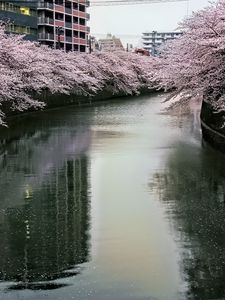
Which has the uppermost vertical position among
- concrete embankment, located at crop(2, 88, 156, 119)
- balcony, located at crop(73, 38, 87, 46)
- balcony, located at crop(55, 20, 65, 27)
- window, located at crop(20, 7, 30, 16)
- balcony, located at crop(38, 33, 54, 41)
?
balcony, located at crop(55, 20, 65, 27)

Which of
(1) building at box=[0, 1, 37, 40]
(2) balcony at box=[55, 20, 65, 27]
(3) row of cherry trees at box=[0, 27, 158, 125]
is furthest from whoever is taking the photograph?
(2) balcony at box=[55, 20, 65, 27]

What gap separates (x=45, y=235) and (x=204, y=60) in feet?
40.7

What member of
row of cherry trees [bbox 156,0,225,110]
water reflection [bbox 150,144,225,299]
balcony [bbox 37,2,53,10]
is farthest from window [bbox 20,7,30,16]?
water reflection [bbox 150,144,225,299]

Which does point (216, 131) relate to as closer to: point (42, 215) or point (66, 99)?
point (42, 215)

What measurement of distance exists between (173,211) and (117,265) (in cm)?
343

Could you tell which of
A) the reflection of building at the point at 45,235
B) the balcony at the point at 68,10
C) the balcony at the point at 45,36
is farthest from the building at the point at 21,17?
the reflection of building at the point at 45,235

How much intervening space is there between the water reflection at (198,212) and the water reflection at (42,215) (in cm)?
154

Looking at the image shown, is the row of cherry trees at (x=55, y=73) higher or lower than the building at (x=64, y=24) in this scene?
lower

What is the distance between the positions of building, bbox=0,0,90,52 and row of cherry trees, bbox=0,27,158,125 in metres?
11.3

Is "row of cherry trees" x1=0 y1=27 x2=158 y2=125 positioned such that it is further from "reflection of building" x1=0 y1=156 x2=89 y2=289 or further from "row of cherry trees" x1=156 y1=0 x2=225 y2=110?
"reflection of building" x1=0 y1=156 x2=89 y2=289

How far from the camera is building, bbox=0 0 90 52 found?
75.9 m

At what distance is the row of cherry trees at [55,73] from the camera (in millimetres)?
28641

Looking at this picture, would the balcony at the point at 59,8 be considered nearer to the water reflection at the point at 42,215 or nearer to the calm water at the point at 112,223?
the calm water at the point at 112,223

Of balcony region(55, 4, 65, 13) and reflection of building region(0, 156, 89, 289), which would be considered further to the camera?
balcony region(55, 4, 65, 13)
